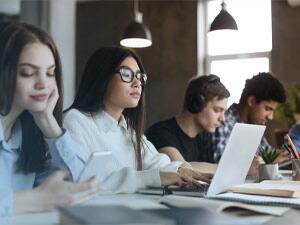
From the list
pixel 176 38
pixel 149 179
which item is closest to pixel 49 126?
pixel 149 179

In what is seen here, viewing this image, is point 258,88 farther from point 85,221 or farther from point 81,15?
point 85,221

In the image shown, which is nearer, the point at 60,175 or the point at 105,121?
the point at 60,175

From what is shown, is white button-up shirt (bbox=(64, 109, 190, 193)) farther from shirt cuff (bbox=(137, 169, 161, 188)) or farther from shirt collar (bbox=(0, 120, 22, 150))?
shirt collar (bbox=(0, 120, 22, 150))

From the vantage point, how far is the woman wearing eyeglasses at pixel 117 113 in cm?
123

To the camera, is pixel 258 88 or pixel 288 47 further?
pixel 288 47

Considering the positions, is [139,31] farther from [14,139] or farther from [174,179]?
[14,139]

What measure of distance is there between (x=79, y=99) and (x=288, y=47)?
2971 millimetres

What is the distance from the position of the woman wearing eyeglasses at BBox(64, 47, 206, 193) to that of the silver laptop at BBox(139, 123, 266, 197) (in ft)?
0.24

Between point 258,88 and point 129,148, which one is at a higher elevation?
point 258,88

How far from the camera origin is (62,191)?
2.88 feet

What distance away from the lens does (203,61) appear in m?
2.72

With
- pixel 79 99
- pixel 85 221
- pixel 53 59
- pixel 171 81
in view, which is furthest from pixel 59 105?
pixel 171 81

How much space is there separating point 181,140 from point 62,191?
125 centimetres

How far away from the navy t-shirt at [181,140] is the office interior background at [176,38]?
52mm
